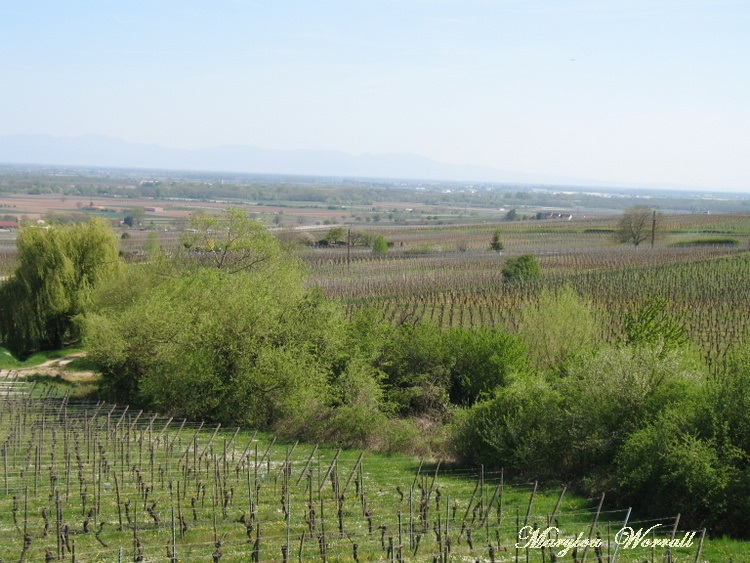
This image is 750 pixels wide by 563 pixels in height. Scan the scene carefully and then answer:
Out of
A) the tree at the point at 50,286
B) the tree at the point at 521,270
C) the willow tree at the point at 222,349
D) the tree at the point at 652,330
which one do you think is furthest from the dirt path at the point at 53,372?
the tree at the point at 521,270

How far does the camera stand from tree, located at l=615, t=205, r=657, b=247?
9212 cm

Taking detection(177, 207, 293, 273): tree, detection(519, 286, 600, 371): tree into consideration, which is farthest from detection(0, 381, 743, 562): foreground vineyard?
detection(177, 207, 293, 273): tree

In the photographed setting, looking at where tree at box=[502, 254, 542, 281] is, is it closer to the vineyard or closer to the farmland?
the vineyard

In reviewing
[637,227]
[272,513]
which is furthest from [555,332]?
[637,227]

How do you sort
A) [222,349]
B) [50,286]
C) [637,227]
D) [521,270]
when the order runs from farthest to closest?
[637,227] < [521,270] < [50,286] < [222,349]

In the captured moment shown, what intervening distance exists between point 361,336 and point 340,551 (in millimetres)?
16634

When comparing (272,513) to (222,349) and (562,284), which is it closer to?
(222,349)

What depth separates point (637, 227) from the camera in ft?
303

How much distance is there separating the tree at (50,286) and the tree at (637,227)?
62.7 meters

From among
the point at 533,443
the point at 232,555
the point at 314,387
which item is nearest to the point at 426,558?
the point at 232,555

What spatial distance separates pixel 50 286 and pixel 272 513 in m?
29.4

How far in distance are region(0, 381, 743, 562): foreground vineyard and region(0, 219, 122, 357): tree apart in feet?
65.0

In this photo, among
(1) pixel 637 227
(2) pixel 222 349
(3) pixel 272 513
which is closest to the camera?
(3) pixel 272 513

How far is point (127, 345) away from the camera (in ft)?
104
